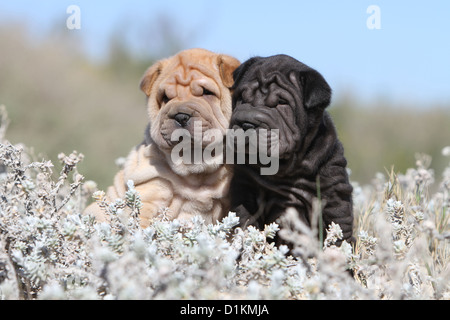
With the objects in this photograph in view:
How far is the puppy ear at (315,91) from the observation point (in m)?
3.67

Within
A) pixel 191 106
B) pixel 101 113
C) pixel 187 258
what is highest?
pixel 101 113

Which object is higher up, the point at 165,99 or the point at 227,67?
the point at 227,67

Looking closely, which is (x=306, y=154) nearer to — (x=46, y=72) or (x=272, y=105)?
(x=272, y=105)

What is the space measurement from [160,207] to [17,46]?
37.4ft

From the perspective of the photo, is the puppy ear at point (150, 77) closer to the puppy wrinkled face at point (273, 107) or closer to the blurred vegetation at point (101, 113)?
the puppy wrinkled face at point (273, 107)

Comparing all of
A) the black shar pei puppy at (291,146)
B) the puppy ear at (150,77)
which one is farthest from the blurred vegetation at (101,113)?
the black shar pei puppy at (291,146)

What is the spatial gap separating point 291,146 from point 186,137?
83 cm

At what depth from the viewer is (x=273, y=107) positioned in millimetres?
3705

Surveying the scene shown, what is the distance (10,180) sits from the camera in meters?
3.86

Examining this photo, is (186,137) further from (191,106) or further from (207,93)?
(207,93)

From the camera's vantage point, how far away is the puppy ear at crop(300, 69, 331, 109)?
12.0 ft

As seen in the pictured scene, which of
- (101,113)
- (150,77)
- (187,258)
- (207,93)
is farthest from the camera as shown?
(101,113)

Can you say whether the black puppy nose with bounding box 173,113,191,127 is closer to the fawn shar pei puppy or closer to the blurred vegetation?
the fawn shar pei puppy

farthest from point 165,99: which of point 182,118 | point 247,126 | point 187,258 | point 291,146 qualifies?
point 187,258
